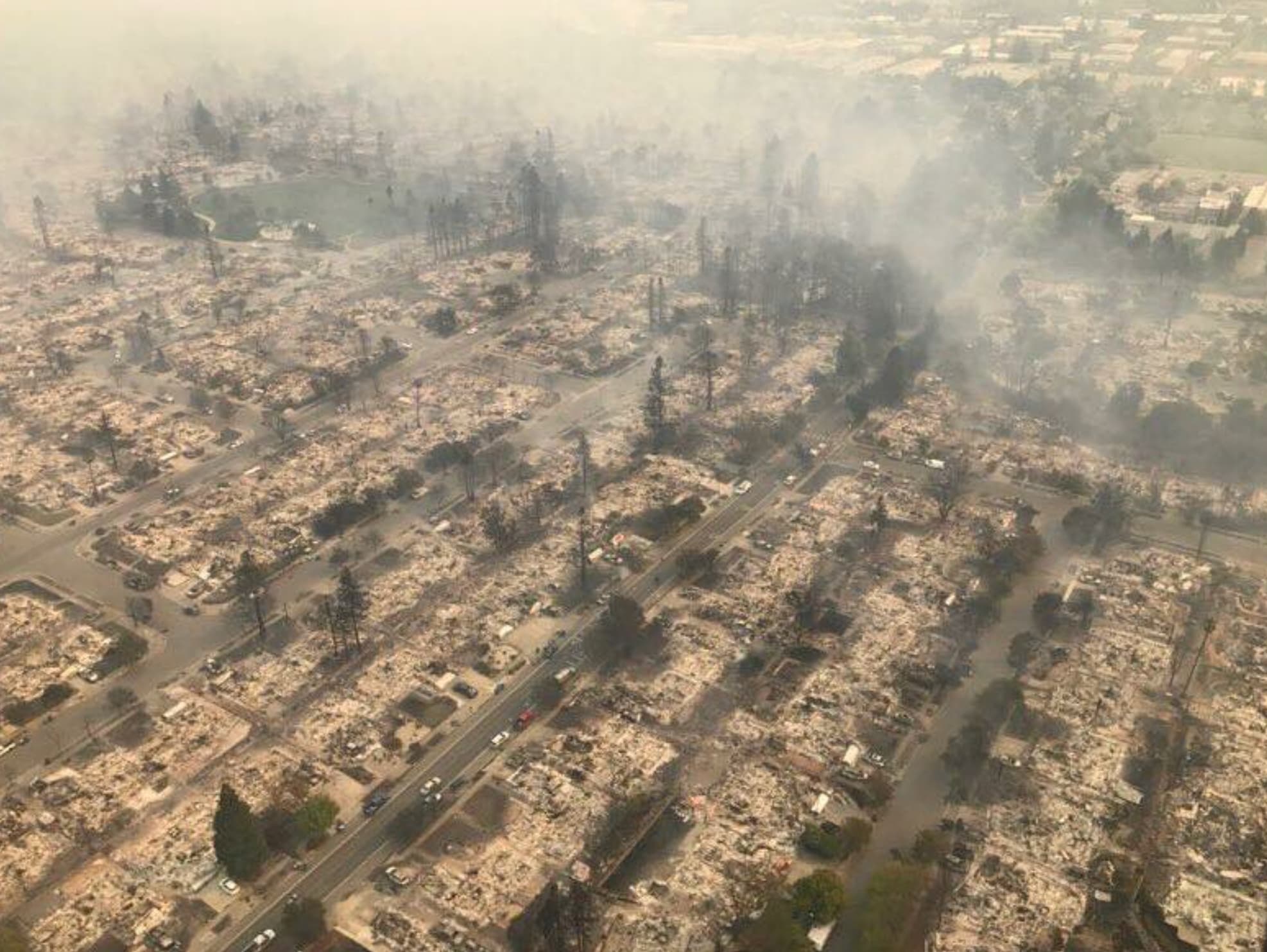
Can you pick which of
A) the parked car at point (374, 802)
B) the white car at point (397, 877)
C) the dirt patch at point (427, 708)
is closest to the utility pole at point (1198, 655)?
the dirt patch at point (427, 708)

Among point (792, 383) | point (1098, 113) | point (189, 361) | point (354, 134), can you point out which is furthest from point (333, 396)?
point (1098, 113)

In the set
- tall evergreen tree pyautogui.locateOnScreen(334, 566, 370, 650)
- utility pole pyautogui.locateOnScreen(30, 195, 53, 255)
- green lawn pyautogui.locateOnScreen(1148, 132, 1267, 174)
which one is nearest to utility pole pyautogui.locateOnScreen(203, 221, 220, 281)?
utility pole pyautogui.locateOnScreen(30, 195, 53, 255)

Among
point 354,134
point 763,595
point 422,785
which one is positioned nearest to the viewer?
point 422,785

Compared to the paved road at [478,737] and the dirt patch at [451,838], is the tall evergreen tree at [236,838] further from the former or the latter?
the dirt patch at [451,838]

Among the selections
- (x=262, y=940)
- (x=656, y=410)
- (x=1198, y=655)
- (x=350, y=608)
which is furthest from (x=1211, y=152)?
(x=262, y=940)

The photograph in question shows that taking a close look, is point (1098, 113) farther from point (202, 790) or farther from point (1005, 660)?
point (202, 790)

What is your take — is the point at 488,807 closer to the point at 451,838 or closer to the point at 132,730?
the point at 451,838

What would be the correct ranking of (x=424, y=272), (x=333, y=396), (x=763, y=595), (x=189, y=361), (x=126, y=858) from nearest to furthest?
(x=126, y=858) → (x=763, y=595) → (x=333, y=396) → (x=189, y=361) → (x=424, y=272)
